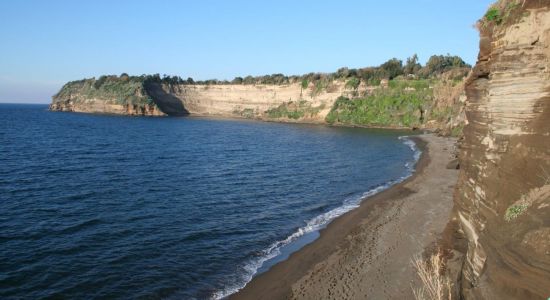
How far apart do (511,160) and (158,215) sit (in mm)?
17253

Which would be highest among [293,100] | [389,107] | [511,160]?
[293,100]

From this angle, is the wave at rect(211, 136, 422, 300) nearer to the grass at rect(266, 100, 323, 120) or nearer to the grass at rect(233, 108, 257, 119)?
the grass at rect(266, 100, 323, 120)

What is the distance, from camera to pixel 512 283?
23.4ft

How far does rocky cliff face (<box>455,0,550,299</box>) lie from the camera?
23.6 feet

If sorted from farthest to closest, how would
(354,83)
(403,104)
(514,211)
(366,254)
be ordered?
(354,83)
(403,104)
(366,254)
(514,211)

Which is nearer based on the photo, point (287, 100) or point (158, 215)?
point (158, 215)

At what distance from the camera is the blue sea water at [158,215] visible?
14.5 m

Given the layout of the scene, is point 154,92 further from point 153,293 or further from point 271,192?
point 153,293

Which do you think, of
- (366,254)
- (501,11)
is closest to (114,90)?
(366,254)

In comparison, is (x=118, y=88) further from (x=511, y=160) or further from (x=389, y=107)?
(x=511, y=160)

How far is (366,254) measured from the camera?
16703 mm

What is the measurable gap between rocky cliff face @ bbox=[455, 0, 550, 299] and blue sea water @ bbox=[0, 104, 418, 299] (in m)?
8.70

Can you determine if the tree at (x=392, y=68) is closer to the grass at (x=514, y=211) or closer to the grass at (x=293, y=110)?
the grass at (x=293, y=110)

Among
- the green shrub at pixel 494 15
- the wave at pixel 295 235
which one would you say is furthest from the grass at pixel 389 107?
the green shrub at pixel 494 15
